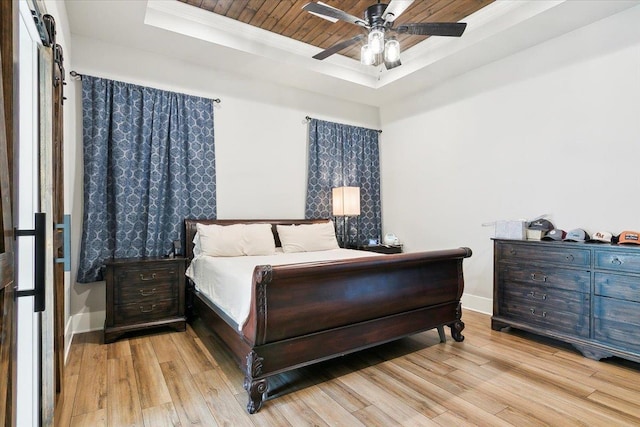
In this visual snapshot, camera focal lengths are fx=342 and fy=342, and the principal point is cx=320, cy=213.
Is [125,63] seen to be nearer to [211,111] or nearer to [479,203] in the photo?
[211,111]

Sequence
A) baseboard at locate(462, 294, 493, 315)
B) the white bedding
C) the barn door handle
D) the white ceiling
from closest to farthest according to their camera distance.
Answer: the barn door handle, the white bedding, the white ceiling, baseboard at locate(462, 294, 493, 315)

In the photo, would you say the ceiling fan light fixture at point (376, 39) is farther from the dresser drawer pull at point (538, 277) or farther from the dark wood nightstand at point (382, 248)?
the dark wood nightstand at point (382, 248)

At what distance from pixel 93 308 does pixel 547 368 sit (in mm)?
4066

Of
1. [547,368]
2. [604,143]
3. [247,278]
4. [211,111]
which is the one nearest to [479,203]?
[604,143]

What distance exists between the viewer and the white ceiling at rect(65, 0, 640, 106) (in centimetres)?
299

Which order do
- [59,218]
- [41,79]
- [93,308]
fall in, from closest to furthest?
[41,79] → [59,218] → [93,308]

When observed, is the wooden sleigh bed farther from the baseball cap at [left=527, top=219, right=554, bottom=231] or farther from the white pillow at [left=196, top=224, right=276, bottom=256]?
the baseball cap at [left=527, top=219, right=554, bottom=231]

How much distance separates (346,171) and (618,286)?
131 inches

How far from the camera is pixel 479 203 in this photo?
4070 millimetres

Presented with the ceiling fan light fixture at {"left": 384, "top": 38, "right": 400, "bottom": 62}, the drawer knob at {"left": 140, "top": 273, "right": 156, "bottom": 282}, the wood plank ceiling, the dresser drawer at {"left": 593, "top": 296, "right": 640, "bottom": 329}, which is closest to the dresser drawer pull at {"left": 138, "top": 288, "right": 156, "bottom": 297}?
the drawer knob at {"left": 140, "top": 273, "right": 156, "bottom": 282}

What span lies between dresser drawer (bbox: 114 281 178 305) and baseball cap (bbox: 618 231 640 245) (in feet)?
12.8

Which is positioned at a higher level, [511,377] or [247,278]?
[247,278]

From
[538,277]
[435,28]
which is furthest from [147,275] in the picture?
[538,277]

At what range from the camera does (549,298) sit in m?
3.04
